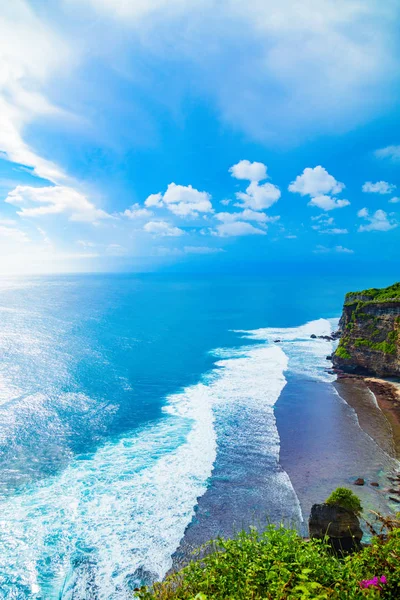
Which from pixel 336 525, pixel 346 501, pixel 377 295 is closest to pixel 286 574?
pixel 336 525

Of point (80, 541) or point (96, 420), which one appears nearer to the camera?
point (80, 541)

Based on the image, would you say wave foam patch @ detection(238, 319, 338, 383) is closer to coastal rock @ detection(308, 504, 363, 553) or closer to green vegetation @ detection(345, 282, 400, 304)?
green vegetation @ detection(345, 282, 400, 304)

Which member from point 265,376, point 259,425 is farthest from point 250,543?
point 265,376

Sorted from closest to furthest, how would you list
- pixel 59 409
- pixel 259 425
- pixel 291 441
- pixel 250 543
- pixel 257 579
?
1. pixel 257 579
2. pixel 250 543
3. pixel 291 441
4. pixel 259 425
5. pixel 59 409

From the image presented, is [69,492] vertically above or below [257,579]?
below

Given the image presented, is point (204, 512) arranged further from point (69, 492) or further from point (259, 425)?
point (259, 425)

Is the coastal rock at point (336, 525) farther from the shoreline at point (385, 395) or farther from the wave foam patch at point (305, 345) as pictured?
the wave foam patch at point (305, 345)

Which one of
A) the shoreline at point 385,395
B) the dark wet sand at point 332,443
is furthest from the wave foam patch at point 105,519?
the shoreline at point 385,395
